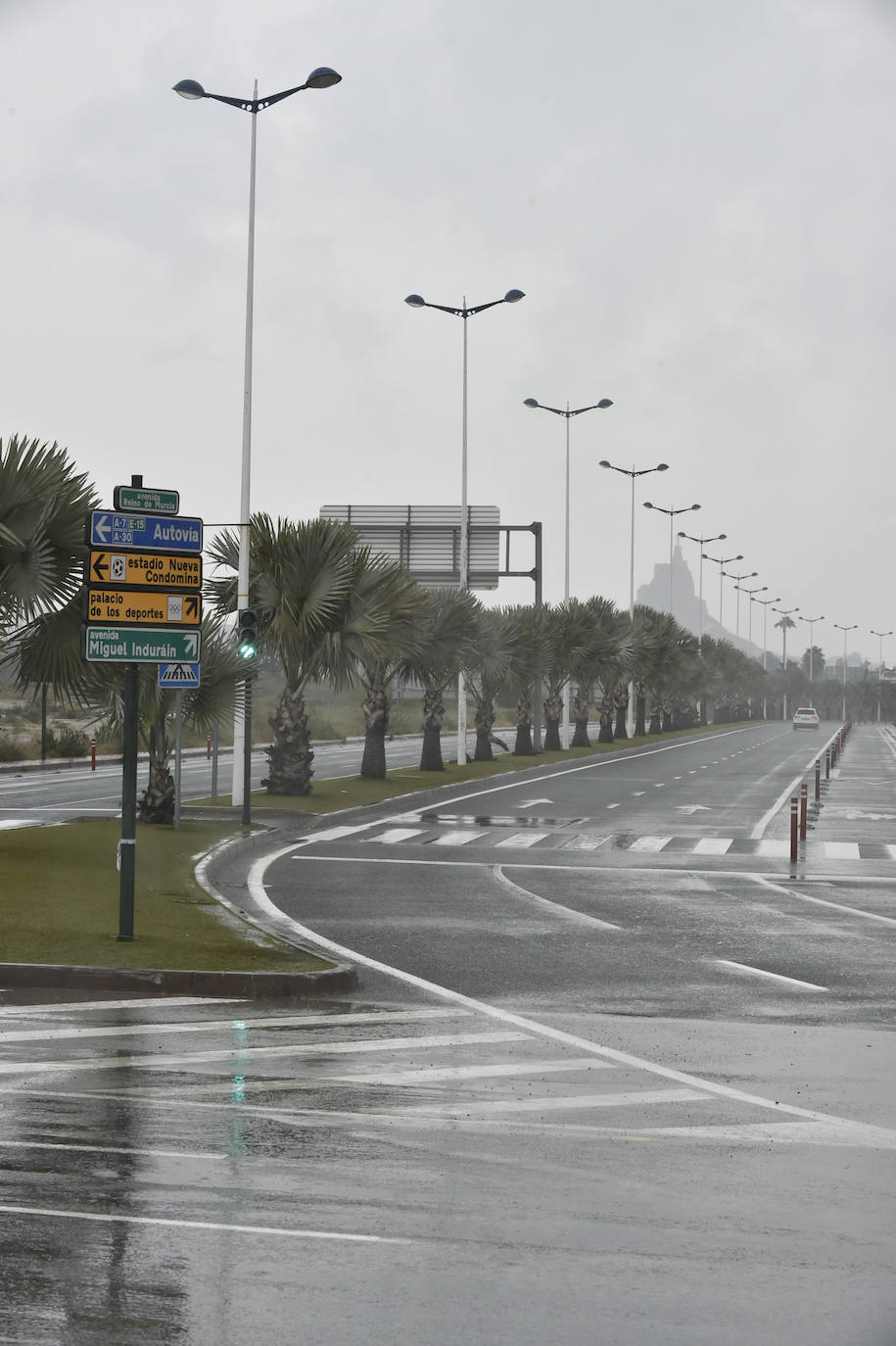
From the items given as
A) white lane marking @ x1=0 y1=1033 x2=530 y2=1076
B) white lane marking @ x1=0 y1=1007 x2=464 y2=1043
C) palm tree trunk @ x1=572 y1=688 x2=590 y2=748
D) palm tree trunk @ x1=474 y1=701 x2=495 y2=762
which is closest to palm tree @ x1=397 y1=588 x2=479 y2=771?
palm tree trunk @ x1=474 y1=701 x2=495 y2=762

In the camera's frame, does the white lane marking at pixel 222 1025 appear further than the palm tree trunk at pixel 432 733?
No

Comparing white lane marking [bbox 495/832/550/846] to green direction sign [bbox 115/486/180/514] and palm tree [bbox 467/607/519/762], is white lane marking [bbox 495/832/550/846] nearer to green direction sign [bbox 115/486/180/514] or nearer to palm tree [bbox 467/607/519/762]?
green direction sign [bbox 115/486/180/514]

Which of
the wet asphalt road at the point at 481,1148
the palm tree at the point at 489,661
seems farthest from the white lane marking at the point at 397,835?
the palm tree at the point at 489,661

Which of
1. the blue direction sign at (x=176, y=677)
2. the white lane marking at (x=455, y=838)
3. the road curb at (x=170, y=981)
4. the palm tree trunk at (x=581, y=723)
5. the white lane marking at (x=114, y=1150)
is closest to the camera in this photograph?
the white lane marking at (x=114, y=1150)

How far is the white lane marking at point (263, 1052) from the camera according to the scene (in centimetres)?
930

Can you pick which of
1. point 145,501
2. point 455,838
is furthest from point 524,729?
point 145,501

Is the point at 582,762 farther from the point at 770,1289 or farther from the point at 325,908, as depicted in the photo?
the point at 770,1289

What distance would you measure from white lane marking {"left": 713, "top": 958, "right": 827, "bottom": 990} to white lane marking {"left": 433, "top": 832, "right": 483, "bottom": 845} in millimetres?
11230

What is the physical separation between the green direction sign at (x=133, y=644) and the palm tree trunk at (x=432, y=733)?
2995cm

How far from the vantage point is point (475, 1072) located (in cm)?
950

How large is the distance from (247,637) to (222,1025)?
52.1 ft

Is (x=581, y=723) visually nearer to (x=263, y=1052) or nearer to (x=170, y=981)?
(x=170, y=981)

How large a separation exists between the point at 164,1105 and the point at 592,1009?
4153mm

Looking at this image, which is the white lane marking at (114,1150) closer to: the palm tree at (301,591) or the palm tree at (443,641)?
the palm tree at (301,591)
